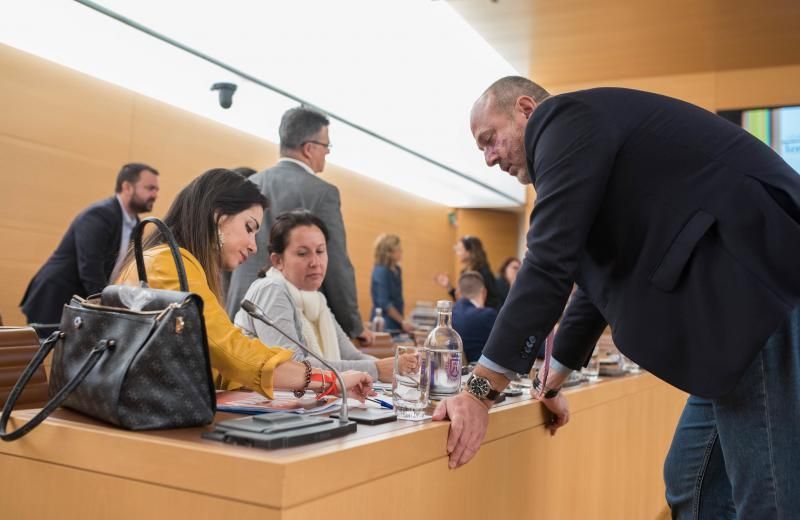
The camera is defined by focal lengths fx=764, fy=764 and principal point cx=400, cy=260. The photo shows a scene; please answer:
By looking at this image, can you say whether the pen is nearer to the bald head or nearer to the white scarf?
the bald head

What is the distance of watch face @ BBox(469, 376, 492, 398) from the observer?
53.7 inches

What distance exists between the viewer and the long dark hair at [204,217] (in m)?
1.76

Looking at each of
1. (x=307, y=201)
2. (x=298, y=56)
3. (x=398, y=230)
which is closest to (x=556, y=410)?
(x=307, y=201)

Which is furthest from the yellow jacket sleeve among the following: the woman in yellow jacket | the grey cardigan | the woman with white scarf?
the woman with white scarf

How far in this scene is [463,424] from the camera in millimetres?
1308

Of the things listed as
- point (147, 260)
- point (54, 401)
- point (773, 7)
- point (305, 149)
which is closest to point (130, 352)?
point (54, 401)

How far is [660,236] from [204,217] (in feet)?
3.30

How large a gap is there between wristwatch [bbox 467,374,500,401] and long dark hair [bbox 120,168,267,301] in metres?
0.70

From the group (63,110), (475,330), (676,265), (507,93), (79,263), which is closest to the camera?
(676,265)

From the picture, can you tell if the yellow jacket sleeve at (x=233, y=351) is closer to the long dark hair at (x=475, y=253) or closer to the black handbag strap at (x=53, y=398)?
the black handbag strap at (x=53, y=398)

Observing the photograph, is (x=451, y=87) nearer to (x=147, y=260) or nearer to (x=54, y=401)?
(x=147, y=260)

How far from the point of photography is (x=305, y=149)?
316 cm

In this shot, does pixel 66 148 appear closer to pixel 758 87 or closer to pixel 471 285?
pixel 471 285

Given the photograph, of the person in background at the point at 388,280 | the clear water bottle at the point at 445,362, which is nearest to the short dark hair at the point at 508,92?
the clear water bottle at the point at 445,362
